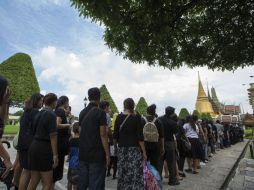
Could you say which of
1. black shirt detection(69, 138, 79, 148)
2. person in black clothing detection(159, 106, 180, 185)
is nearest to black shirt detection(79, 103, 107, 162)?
black shirt detection(69, 138, 79, 148)

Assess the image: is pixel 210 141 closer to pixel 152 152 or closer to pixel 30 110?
pixel 152 152

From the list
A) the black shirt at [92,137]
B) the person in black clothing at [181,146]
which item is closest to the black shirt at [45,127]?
the black shirt at [92,137]

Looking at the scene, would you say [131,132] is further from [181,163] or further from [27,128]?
[181,163]

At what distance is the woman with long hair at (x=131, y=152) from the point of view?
5.48 m

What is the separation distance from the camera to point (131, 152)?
5.52 meters

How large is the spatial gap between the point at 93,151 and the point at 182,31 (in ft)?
13.4

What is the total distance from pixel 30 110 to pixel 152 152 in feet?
8.67

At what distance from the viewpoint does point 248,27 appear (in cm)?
725

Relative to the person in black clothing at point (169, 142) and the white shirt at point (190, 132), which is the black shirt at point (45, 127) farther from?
the white shirt at point (190, 132)

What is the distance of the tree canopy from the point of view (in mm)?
5871

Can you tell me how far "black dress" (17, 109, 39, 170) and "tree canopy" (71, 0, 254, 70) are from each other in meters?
2.02

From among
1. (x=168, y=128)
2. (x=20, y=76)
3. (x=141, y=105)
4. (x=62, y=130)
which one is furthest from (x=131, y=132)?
(x=141, y=105)

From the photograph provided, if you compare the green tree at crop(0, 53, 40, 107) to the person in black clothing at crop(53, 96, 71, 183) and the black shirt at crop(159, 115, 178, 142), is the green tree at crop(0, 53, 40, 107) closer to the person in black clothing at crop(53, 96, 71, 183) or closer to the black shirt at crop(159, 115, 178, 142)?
the black shirt at crop(159, 115, 178, 142)

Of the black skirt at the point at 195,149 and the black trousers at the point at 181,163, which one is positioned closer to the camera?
the black trousers at the point at 181,163
